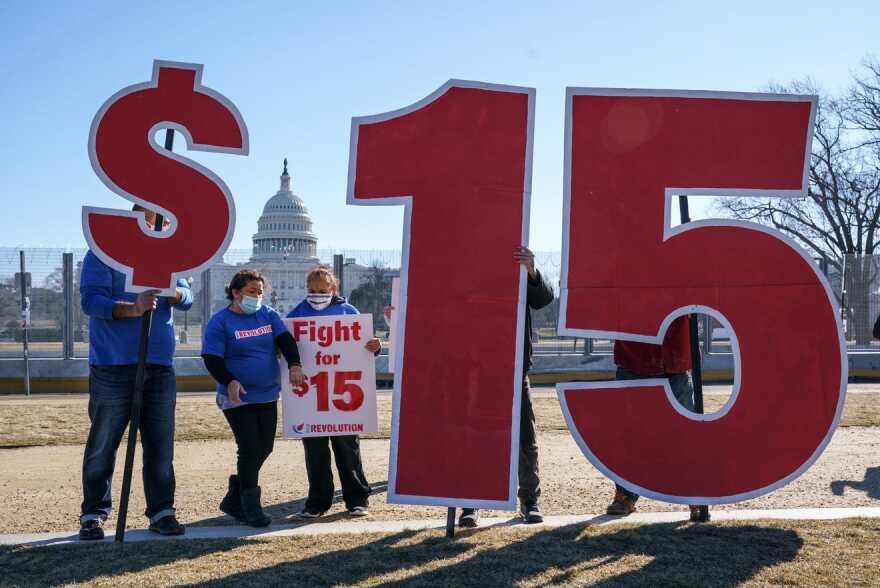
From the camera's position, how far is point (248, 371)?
554cm

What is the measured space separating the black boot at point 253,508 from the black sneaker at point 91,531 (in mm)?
854

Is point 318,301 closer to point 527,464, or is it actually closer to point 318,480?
point 318,480

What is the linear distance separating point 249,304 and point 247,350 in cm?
30

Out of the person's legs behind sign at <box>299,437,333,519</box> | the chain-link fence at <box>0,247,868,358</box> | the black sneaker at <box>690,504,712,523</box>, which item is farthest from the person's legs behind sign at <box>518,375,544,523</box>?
the chain-link fence at <box>0,247,868,358</box>

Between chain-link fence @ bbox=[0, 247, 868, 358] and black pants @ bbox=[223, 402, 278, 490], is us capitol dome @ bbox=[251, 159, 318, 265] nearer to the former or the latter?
chain-link fence @ bbox=[0, 247, 868, 358]

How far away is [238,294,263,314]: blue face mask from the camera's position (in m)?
5.60

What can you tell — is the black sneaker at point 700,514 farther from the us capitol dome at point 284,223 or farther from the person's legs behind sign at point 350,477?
the us capitol dome at point 284,223

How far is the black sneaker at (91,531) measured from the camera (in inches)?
197

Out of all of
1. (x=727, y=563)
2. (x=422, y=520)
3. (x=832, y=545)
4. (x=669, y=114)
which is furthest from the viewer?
(x=422, y=520)

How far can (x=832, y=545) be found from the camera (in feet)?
15.7

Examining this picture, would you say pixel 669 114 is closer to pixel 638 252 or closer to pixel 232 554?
pixel 638 252

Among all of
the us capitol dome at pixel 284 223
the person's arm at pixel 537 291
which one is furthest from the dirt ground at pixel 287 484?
the us capitol dome at pixel 284 223

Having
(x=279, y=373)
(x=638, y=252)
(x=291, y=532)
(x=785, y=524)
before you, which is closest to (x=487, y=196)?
(x=638, y=252)

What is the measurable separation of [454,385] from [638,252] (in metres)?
1.36
